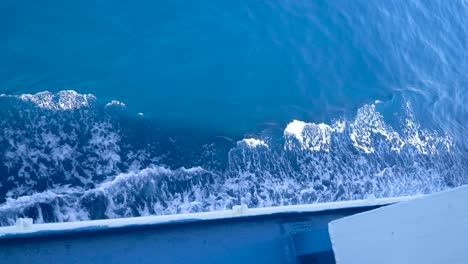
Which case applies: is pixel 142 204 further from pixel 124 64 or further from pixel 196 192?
pixel 124 64

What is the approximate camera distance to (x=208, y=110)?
33.4ft

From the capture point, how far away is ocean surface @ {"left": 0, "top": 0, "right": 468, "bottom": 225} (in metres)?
8.20

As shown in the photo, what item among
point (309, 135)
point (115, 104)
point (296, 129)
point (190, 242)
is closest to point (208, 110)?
point (115, 104)

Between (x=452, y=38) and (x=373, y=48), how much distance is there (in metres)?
4.82

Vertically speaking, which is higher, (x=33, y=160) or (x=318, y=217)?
(x=33, y=160)

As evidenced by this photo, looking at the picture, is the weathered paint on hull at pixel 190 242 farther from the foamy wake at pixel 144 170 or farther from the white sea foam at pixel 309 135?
the white sea foam at pixel 309 135

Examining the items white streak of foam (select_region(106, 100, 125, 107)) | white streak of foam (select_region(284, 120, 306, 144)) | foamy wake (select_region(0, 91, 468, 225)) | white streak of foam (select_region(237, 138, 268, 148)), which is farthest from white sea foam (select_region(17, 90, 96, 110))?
white streak of foam (select_region(284, 120, 306, 144))

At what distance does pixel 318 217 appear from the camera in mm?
6039

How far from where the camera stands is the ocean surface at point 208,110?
8.20 metres

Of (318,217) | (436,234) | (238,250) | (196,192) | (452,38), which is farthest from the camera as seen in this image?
(452,38)

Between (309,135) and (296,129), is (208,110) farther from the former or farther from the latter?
(309,135)

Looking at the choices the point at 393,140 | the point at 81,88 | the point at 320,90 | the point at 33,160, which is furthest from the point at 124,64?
the point at 393,140

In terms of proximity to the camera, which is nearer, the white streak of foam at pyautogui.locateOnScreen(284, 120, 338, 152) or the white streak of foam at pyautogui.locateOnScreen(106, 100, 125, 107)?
the white streak of foam at pyautogui.locateOnScreen(106, 100, 125, 107)

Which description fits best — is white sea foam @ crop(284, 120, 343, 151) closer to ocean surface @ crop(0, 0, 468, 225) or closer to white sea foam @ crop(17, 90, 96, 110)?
ocean surface @ crop(0, 0, 468, 225)
